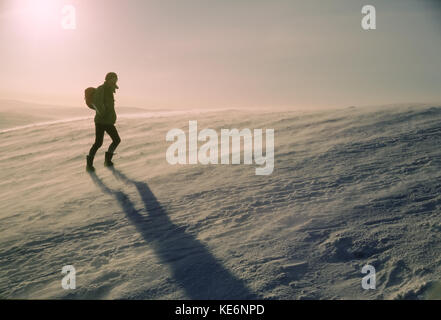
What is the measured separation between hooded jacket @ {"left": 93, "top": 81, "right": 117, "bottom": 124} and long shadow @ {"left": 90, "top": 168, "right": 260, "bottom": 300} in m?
2.04

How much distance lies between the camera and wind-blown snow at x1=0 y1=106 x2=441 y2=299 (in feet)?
9.34

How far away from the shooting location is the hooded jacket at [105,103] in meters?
5.87

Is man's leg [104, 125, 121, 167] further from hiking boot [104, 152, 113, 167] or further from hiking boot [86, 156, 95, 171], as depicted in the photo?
hiking boot [86, 156, 95, 171]

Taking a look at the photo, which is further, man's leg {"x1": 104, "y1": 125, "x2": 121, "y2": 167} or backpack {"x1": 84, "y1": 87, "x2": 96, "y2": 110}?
man's leg {"x1": 104, "y1": 125, "x2": 121, "y2": 167}

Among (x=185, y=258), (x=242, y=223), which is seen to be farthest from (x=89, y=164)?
(x=185, y=258)

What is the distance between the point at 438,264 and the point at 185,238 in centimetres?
238

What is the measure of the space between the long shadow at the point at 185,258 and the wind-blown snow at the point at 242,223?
13 mm

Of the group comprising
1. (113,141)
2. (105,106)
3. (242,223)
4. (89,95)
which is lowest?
(242,223)

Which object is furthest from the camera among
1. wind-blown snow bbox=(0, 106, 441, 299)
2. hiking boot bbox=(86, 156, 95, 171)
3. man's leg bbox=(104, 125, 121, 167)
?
hiking boot bbox=(86, 156, 95, 171)

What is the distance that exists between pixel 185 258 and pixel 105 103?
12.5 feet

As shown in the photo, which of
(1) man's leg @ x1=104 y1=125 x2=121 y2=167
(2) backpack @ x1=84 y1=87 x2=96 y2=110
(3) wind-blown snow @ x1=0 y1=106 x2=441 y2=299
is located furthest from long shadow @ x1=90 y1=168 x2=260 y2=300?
(2) backpack @ x1=84 y1=87 x2=96 y2=110

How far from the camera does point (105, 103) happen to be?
19.6 feet

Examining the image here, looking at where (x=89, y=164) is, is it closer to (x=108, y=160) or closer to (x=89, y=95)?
(x=108, y=160)
